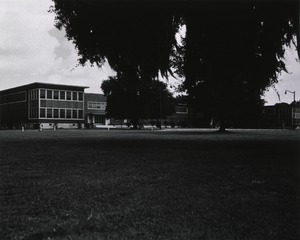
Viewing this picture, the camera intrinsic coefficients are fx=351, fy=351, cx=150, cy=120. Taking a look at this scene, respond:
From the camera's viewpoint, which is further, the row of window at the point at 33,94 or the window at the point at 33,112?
the row of window at the point at 33,94

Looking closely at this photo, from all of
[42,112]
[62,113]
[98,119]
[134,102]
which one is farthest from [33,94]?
[134,102]

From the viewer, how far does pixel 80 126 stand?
82188mm

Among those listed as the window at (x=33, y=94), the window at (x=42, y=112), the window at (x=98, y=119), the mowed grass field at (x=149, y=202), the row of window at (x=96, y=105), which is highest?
the window at (x=33, y=94)

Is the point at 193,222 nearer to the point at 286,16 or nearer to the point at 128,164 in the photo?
the point at 128,164

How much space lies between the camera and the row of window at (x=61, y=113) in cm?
7769

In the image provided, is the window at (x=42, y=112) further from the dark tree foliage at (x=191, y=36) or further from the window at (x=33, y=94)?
the dark tree foliage at (x=191, y=36)

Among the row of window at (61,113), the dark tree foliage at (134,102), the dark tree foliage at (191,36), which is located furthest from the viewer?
the row of window at (61,113)

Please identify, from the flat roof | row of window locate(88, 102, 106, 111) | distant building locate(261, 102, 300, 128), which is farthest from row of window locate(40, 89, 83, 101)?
distant building locate(261, 102, 300, 128)

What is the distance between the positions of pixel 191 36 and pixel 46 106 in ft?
224

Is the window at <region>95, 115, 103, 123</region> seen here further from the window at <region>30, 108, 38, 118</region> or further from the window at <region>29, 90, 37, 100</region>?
the window at <region>29, 90, 37, 100</region>

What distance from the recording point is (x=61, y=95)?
266 feet

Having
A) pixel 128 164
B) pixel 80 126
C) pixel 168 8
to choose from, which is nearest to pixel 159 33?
pixel 168 8

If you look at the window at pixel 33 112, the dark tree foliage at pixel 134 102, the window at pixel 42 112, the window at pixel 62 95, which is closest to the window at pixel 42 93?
the window at pixel 42 112

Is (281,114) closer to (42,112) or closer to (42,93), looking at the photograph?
(42,112)
